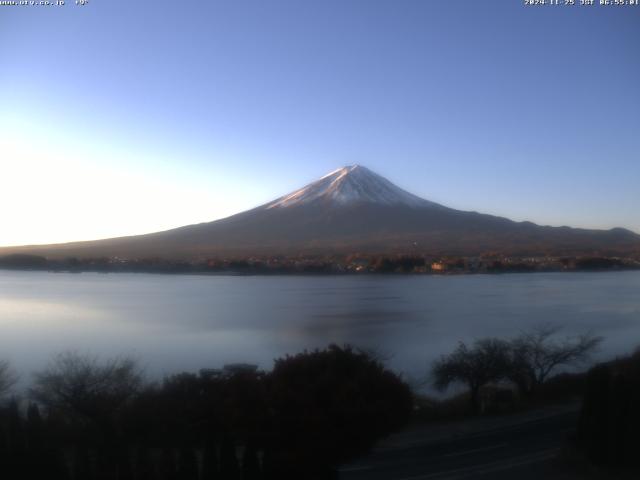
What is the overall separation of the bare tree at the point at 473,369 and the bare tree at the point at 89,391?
414cm

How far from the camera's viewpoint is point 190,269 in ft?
97.9

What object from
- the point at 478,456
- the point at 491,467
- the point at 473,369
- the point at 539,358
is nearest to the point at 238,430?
the point at 491,467

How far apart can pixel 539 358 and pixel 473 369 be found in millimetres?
1974

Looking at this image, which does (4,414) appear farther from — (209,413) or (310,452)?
(310,452)

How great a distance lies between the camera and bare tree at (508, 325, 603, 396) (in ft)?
29.4

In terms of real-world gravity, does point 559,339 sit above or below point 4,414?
below

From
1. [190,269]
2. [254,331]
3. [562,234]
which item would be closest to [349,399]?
[254,331]

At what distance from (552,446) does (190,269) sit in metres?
25.4

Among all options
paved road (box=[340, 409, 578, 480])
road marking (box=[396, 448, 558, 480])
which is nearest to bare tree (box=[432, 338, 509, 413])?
paved road (box=[340, 409, 578, 480])

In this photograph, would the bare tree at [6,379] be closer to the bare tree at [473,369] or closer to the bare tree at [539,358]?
the bare tree at [473,369]

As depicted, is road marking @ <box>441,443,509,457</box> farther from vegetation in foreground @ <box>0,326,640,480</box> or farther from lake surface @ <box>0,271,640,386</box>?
lake surface @ <box>0,271,640,386</box>

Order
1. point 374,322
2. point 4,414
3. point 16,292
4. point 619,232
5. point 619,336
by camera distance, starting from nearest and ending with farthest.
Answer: point 4,414, point 619,336, point 374,322, point 16,292, point 619,232

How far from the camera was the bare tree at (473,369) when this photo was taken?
8508 mm

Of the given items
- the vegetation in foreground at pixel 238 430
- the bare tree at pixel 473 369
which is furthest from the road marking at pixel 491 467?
the bare tree at pixel 473 369
